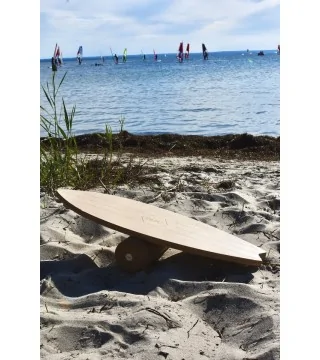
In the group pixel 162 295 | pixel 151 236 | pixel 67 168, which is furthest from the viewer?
pixel 67 168

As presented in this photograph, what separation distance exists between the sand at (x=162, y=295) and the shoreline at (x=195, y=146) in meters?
2.50

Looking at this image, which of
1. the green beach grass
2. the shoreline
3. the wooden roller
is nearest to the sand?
the wooden roller

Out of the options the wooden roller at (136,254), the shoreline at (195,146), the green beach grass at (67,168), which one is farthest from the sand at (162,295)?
the shoreline at (195,146)

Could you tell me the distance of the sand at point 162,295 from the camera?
1792 millimetres

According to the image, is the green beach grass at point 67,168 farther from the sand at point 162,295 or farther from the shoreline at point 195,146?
the shoreline at point 195,146

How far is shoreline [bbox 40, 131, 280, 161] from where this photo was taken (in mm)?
6049

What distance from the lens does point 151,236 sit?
95.7 inches

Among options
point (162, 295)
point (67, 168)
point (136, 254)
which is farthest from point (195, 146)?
point (162, 295)

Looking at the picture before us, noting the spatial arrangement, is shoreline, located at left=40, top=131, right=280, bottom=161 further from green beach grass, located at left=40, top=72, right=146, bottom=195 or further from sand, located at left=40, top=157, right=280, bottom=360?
sand, located at left=40, top=157, right=280, bottom=360

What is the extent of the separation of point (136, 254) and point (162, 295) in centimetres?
30

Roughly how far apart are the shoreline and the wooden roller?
3.42m

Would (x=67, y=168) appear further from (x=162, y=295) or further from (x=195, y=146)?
(x=195, y=146)

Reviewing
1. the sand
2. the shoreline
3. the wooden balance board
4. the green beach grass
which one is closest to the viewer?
the sand
